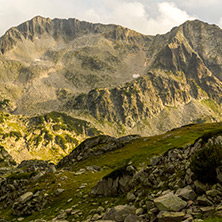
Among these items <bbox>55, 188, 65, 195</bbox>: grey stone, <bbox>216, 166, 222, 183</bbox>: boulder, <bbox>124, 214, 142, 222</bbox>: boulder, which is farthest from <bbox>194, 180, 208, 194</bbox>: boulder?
<bbox>55, 188, 65, 195</bbox>: grey stone

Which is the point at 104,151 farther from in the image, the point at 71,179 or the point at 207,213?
the point at 207,213

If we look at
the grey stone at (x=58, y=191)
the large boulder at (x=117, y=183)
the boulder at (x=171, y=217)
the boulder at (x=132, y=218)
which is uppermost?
the boulder at (x=171, y=217)

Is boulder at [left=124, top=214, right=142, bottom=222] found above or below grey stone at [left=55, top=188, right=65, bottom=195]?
above

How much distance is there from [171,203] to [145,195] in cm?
588

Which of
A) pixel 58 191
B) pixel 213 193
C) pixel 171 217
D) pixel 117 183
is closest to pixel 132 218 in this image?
pixel 171 217

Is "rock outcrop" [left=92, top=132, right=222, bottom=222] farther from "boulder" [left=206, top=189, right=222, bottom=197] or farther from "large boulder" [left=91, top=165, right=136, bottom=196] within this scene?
"large boulder" [left=91, top=165, right=136, bottom=196]

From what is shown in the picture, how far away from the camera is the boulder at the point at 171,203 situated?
13.2 meters

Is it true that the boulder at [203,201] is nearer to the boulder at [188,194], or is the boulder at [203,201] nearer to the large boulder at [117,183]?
the boulder at [188,194]

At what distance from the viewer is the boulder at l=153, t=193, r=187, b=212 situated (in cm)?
1319

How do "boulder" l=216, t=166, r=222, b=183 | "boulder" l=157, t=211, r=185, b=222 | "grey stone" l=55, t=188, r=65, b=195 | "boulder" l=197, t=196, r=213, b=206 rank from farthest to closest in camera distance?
"grey stone" l=55, t=188, r=65, b=195
"boulder" l=216, t=166, r=222, b=183
"boulder" l=197, t=196, r=213, b=206
"boulder" l=157, t=211, r=185, b=222

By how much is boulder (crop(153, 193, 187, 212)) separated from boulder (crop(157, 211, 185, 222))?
1.90 feet

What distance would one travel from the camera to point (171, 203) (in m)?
13.6

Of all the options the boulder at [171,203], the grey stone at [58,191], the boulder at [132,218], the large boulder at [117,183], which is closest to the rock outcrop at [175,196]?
the boulder at [171,203]

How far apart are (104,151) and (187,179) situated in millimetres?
74194
